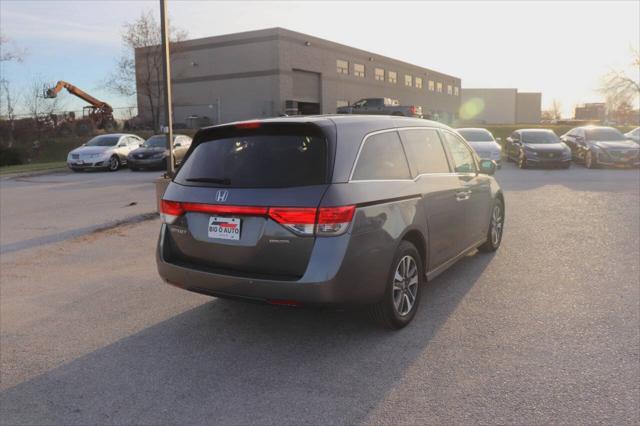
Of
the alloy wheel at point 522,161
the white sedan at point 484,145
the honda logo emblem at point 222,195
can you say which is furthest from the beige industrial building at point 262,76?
the honda logo emblem at point 222,195

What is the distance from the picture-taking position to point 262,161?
3.97 m

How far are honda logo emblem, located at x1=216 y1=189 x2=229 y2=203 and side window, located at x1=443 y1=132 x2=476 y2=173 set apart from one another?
265cm

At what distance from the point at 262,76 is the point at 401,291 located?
3985cm

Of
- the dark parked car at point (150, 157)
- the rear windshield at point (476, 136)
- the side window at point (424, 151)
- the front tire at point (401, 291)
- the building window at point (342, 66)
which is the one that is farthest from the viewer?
the building window at point (342, 66)

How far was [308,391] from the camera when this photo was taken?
3.40 meters

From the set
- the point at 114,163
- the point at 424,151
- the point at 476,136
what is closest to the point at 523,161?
the point at 476,136

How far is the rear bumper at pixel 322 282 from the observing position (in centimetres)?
367

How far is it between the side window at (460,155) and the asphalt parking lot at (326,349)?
3.89 feet

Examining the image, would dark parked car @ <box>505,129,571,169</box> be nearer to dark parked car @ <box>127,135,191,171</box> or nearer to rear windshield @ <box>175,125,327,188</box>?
dark parked car @ <box>127,135,191,171</box>

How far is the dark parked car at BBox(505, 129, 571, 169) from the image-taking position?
1916cm

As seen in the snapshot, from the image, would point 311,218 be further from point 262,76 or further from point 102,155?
point 262,76

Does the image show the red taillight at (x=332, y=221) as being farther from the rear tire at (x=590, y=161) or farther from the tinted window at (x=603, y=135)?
Answer: the tinted window at (x=603, y=135)

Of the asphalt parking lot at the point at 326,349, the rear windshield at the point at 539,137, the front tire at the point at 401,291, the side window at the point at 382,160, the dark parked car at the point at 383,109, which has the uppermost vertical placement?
the dark parked car at the point at 383,109

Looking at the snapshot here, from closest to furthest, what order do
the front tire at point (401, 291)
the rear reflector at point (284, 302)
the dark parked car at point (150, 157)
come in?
1. the rear reflector at point (284, 302)
2. the front tire at point (401, 291)
3. the dark parked car at point (150, 157)
